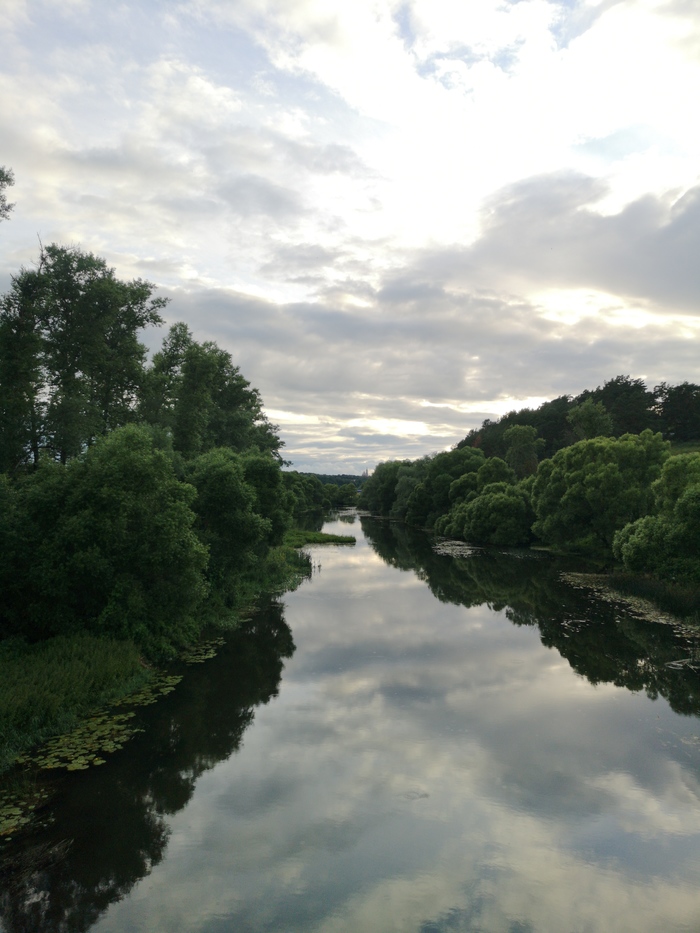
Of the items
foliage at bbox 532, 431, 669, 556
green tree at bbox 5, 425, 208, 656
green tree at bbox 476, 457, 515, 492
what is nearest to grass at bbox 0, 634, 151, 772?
green tree at bbox 5, 425, 208, 656

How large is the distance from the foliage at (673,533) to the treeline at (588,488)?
67 mm

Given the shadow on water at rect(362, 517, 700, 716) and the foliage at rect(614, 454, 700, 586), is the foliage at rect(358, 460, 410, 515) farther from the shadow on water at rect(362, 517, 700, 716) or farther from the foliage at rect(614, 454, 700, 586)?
the foliage at rect(614, 454, 700, 586)

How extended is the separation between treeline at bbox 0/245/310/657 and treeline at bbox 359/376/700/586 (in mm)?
25000

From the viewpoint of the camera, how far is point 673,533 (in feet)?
116

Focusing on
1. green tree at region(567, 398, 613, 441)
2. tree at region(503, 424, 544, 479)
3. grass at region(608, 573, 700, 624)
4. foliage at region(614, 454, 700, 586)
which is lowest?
grass at region(608, 573, 700, 624)

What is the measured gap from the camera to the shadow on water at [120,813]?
1099cm

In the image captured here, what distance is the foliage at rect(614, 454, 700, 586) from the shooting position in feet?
115

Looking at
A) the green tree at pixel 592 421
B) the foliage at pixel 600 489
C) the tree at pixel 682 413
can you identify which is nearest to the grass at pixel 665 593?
the foliage at pixel 600 489

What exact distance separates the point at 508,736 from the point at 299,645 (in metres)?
13.4

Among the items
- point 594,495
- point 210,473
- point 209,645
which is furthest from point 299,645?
point 594,495

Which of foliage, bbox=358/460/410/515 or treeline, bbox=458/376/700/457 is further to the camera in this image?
foliage, bbox=358/460/410/515

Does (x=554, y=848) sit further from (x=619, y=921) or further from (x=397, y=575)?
(x=397, y=575)

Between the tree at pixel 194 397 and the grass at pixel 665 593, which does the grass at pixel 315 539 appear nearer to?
the tree at pixel 194 397

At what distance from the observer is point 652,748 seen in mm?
18172
